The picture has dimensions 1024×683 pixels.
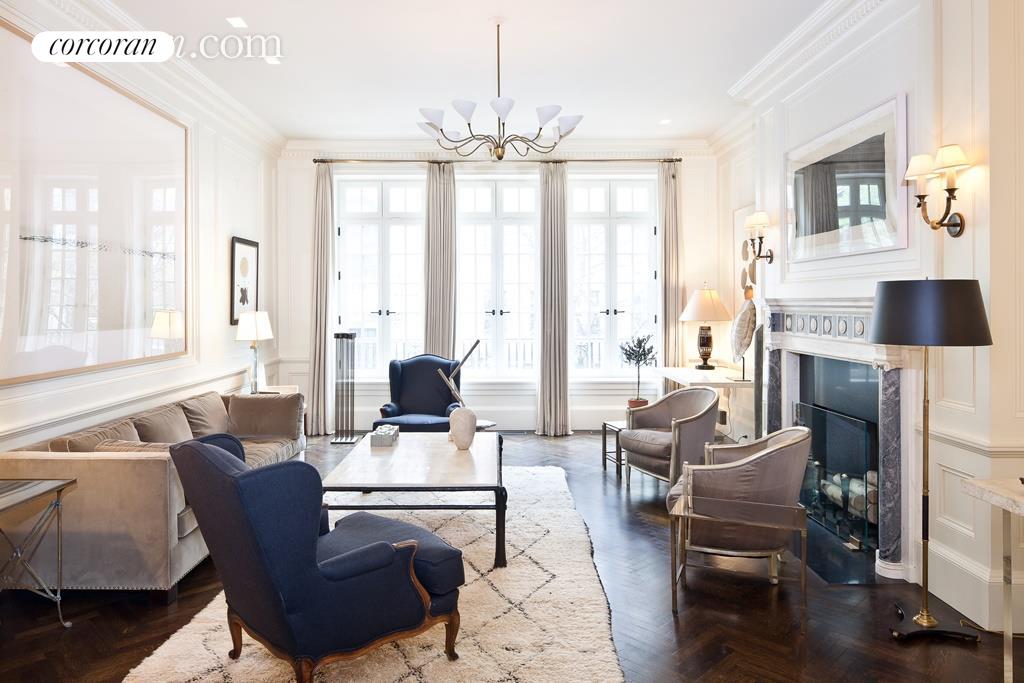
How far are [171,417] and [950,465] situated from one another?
183 inches

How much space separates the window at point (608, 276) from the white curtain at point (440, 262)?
1426mm

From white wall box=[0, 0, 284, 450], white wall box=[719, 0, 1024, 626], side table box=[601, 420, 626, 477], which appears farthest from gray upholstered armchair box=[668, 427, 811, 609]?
white wall box=[0, 0, 284, 450]

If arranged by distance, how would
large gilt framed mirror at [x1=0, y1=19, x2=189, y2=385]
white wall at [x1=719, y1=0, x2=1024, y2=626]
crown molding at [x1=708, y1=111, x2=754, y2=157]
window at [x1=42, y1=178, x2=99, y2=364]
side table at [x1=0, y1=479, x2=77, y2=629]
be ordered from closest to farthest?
side table at [x1=0, y1=479, x2=77, y2=629], white wall at [x1=719, y1=0, x2=1024, y2=626], large gilt framed mirror at [x1=0, y1=19, x2=189, y2=385], window at [x1=42, y1=178, x2=99, y2=364], crown molding at [x1=708, y1=111, x2=754, y2=157]

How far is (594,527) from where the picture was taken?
4145 mm

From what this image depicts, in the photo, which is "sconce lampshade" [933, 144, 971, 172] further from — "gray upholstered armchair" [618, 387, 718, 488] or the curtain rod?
the curtain rod

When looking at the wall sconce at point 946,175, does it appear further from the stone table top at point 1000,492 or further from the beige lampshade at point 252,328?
the beige lampshade at point 252,328

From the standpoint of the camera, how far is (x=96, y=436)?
3.49 meters

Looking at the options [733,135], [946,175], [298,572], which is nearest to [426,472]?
[298,572]

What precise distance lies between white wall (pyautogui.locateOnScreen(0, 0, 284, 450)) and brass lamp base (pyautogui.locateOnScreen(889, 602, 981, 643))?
4.38 meters

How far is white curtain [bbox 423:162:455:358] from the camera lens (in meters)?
7.03

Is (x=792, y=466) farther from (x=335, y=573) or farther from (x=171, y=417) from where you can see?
(x=171, y=417)

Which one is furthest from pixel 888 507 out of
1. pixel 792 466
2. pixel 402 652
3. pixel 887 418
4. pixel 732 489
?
pixel 402 652

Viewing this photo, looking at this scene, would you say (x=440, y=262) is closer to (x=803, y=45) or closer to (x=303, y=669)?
(x=803, y=45)

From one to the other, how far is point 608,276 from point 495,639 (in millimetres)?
5246
